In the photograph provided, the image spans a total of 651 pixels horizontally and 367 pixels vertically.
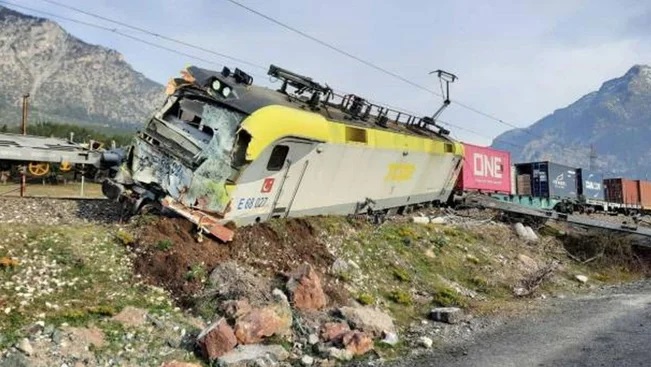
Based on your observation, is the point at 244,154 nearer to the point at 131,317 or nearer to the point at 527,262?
the point at 131,317

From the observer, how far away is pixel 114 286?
438 inches

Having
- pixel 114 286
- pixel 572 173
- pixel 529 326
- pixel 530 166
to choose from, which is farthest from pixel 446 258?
pixel 572 173

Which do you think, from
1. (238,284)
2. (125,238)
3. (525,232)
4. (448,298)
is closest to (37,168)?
(125,238)

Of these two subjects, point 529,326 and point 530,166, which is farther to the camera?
point 530,166

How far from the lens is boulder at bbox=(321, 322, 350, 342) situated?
11.4 meters

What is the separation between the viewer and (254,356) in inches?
392

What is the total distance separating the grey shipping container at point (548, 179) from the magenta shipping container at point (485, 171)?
168 inches

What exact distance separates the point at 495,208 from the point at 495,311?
13624 mm

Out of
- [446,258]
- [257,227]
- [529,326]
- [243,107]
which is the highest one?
[243,107]

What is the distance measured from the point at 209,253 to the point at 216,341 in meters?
3.22

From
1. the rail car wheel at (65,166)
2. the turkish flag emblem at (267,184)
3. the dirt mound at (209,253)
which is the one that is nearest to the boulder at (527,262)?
the dirt mound at (209,253)

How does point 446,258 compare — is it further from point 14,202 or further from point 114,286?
point 14,202

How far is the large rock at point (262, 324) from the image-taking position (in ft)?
34.3

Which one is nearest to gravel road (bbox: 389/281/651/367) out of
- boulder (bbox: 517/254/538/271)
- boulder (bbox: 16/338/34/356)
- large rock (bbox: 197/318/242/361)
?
boulder (bbox: 517/254/538/271)
